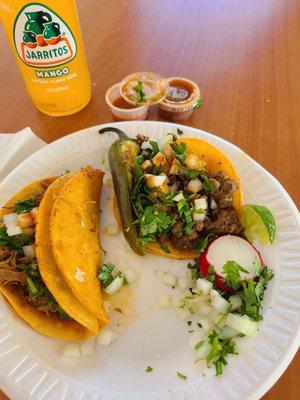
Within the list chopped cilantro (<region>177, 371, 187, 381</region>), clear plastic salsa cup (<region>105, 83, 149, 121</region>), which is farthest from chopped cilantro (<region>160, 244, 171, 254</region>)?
clear plastic salsa cup (<region>105, 83, 149, 121</region>)

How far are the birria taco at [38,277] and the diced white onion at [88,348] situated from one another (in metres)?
0.04

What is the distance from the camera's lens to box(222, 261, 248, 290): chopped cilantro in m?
1.47

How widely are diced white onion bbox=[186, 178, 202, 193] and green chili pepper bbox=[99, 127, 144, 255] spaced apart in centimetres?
29

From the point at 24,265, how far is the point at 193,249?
0.76 meters

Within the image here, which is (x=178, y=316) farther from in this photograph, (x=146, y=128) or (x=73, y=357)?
(x=146, y=128)

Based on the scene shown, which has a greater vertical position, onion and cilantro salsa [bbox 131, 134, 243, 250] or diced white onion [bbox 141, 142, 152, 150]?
diced white onion [bbox 141, 142, 152, 150]

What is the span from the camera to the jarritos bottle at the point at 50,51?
1722 mm

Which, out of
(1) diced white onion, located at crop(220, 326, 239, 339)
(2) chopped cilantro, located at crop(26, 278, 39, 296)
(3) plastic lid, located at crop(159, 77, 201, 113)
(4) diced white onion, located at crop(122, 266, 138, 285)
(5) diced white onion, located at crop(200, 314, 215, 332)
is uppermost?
(3) plastic lid, located at crop(159, 77, 201, 113)

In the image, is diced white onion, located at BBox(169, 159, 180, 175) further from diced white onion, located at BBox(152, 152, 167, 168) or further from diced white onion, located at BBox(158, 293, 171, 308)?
diced white onion, located at BBox(158, 293, 171, 308)

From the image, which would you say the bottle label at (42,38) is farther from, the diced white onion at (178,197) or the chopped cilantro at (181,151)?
the diced white onion at (178,197)

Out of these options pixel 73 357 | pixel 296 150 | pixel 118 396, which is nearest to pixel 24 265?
pixel 73 357

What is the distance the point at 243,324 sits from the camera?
4.47ft

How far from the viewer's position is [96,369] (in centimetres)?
136

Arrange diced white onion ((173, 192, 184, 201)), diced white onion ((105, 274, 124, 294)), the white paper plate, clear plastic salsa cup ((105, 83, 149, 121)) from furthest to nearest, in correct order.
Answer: clear plastic salsa cup ((105, 83, 149, 121)), diced white onion ((173, 192, 184, 201)), diced white onion ((105, 274, 124, 294)), the white paper plate
